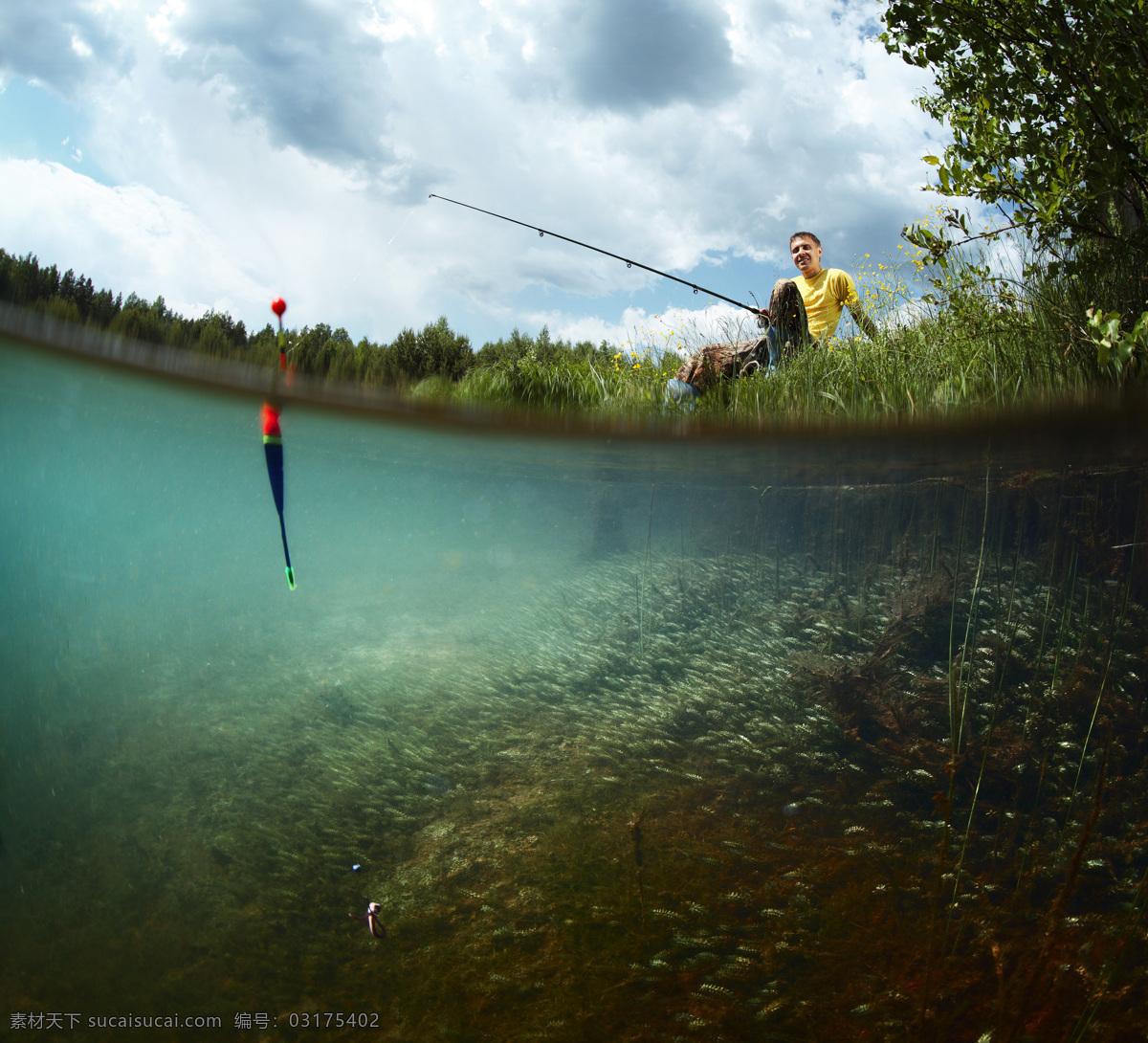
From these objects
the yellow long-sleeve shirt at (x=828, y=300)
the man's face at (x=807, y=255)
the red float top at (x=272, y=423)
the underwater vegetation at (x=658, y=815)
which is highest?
the man's face at (x=807, y=255)

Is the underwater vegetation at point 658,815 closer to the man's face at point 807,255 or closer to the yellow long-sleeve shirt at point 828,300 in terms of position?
the yellow long-sleeve shirt at point 828,300

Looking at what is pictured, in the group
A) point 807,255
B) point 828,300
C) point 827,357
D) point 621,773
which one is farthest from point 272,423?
point 807,255

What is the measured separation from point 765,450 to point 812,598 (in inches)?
59.8

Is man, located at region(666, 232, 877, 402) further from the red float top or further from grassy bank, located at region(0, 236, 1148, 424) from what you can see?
the red float top

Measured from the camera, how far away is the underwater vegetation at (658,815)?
2051mm

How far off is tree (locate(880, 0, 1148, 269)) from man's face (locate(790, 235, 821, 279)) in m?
1.51

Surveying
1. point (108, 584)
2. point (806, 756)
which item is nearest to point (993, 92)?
point (806, 756)

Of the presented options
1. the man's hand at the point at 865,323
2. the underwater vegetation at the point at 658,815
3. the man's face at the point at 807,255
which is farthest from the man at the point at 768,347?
→ the underwater vegetation at the point at 658,815

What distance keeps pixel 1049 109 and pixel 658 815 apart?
4.38 metres

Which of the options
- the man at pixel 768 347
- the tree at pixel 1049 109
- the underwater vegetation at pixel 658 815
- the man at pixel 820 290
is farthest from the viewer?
the man at pixel 820 290

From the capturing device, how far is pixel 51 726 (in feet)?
11.4

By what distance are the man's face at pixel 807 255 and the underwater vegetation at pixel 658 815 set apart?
2524 millimetres

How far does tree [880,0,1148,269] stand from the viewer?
277 cm

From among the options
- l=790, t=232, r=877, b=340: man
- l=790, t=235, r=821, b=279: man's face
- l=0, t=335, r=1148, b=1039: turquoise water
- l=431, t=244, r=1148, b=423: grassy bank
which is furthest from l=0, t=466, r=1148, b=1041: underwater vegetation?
l=790, t=235, r=821, b=279: man's face
